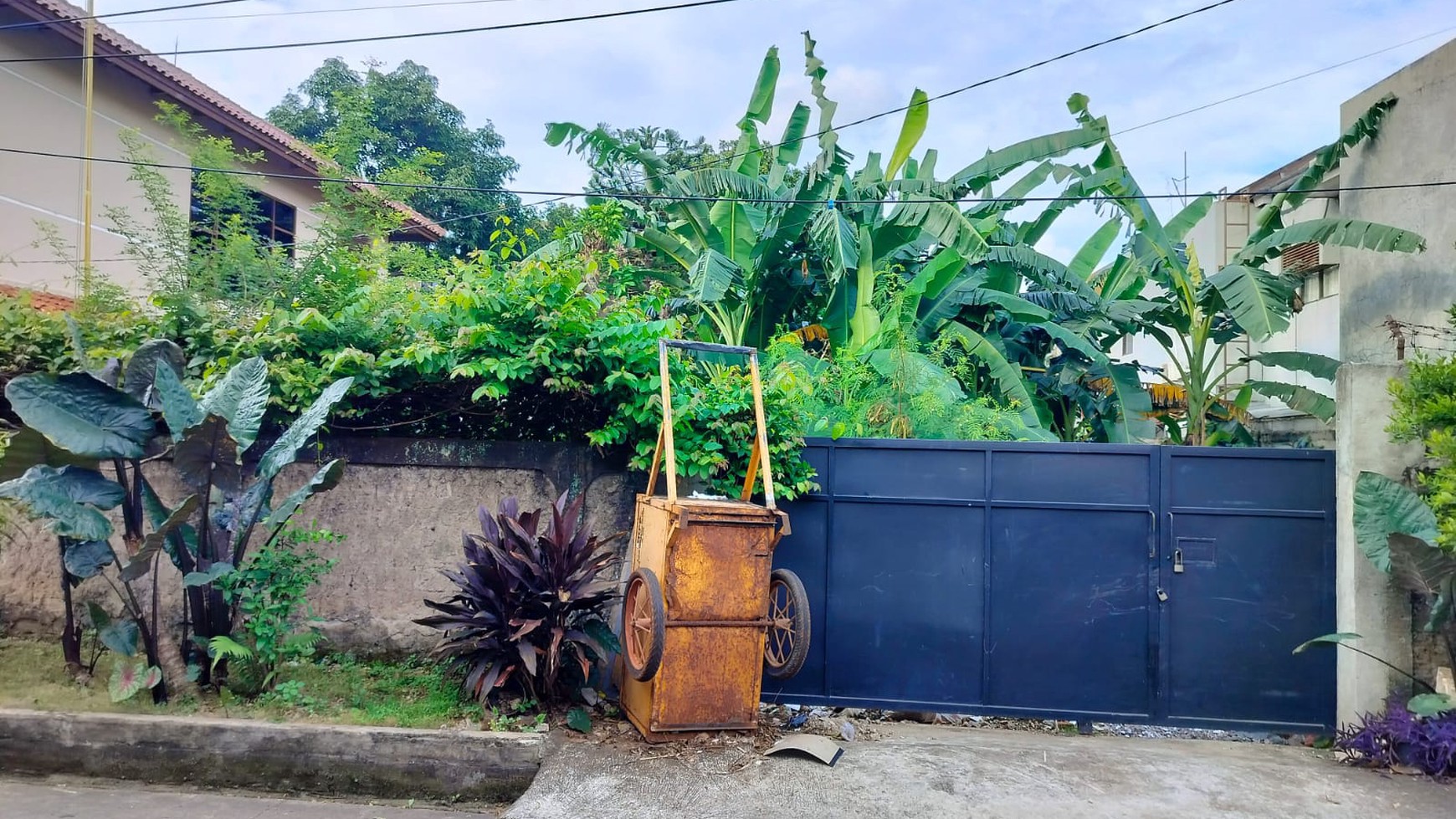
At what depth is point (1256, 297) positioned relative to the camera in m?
7.79

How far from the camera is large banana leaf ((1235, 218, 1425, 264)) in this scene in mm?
7168

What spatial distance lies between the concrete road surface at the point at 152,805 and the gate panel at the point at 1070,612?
3596mm

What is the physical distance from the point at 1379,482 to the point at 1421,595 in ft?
2.67

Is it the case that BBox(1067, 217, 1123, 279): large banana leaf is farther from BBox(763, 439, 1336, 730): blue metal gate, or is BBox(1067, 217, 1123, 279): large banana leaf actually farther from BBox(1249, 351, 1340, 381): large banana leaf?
BBox(763, 439, 1336, 730): blue metal gate

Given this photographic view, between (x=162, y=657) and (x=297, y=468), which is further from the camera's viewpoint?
(x=297, y=468)

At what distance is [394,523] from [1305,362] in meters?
8.61

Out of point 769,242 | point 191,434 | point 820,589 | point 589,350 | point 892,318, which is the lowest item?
point 820,589

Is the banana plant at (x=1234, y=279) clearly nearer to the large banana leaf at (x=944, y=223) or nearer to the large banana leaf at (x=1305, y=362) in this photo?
the large banana leaf at (x=1305, y=362)

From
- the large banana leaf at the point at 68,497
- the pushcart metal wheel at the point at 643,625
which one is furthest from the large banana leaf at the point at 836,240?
the large banana leaf at the point at 68,497

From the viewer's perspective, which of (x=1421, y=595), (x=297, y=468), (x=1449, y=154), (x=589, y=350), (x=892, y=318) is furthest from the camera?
(x=892, y=318)

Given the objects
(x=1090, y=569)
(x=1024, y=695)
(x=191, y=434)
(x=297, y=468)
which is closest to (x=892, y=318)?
(x=1090, y=569)

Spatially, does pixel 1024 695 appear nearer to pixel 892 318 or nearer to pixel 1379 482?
pixel 1379 482

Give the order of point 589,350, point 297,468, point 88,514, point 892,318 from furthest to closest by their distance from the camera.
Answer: point 892,318 → point 297,468 → point 589,350 → point 88,514

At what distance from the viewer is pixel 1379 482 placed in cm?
536
